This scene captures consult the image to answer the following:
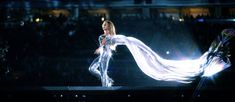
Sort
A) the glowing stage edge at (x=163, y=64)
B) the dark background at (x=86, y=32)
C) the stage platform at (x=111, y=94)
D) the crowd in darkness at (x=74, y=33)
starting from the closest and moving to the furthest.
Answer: the stage platform at (x=111, y=94), the glowing stage edge at (x=163, y=64), the dark background at (x=86, y=32), the crowd in darkness at (x=74, y=33)

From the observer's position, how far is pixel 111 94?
671 cm

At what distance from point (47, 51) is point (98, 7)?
4.22 meters

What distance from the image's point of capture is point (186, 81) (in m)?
7.32

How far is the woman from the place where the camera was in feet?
24.4

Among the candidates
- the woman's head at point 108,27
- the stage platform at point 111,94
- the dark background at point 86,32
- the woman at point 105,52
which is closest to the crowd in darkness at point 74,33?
the dark background at point 86,32

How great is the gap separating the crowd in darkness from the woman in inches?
210

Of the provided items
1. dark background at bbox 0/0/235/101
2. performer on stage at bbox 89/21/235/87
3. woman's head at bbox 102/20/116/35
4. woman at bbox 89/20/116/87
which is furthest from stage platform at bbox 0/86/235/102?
dark background at bbox 0/0/235/101

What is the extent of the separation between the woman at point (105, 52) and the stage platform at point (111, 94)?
862 millimetres

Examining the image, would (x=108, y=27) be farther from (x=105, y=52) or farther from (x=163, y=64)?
(x=163, y=64)

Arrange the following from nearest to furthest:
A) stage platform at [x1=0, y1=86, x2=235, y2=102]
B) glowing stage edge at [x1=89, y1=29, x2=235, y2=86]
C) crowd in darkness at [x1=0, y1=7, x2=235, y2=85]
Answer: stage platform at [x1=0, y1=86, x2=235, y2=102], glowing stage edge at [x1=89, y1=29, x2=235, y2=86], crowd in darkness at [x1=0, y1=7, x2=235, y2=85]

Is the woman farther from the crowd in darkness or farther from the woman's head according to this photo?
the crowd in darkness

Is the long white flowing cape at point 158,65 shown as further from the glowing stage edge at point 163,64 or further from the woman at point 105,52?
the woman at point 105,52

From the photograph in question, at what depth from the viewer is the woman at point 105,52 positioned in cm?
743

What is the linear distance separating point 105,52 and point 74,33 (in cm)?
861
